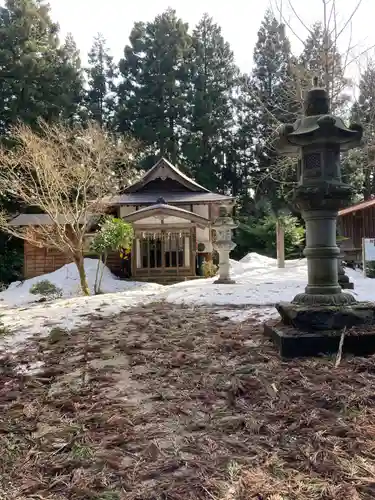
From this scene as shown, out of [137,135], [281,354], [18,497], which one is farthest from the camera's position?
[137,135]

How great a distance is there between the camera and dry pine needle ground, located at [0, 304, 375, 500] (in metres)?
1.80

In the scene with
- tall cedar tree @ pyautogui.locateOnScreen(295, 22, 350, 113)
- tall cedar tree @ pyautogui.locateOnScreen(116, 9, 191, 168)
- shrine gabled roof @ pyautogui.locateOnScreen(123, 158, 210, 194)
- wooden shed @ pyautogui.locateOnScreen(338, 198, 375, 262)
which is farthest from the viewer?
tall cedar tree @ pyautogui.locateOnScreen(116, 9, 191, 168)

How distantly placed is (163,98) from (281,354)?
26113 millimetres

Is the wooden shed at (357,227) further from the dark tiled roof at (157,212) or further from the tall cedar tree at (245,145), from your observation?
the tall cedar tree at (245,145)

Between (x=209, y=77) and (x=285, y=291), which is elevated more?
(x=209, y=77)

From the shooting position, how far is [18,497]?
1.73 metres

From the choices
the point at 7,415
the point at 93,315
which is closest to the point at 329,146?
the point at 7,415

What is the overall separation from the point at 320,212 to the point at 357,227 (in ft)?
53.5

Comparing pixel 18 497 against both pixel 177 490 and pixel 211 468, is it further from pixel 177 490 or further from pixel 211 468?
pixel 211 468

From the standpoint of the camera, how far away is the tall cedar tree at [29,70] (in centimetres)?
2077

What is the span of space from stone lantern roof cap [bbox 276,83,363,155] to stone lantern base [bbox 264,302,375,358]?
163 cm

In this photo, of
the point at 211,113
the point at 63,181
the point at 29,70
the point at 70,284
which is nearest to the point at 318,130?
the point at 63,181

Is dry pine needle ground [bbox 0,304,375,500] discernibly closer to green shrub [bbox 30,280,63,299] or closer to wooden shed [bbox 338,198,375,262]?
green shrub [bbox 30,280,63,299]

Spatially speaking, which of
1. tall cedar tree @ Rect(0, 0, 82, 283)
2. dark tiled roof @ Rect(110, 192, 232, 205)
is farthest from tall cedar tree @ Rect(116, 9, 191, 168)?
dark tiled roof @ Rect(110, 192, 232, 205)
